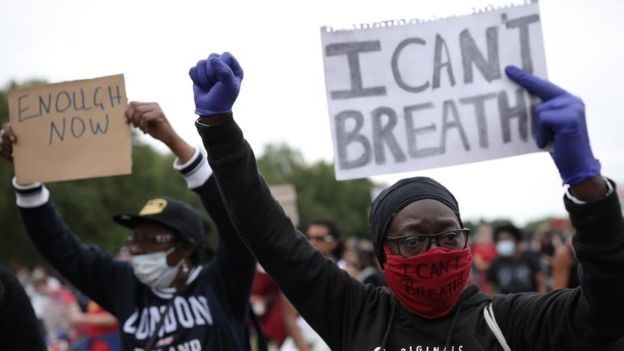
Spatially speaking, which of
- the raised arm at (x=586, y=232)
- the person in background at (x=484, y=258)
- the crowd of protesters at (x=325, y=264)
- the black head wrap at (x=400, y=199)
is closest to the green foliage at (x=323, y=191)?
the person in background at (x=484, y=258)

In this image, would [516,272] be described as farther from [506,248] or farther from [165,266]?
[165,266]

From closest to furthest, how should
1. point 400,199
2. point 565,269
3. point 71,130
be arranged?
1. point 400,199
2. point 71,130
3. point 565,269

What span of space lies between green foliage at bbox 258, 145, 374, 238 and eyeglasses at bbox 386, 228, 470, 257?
277 ft

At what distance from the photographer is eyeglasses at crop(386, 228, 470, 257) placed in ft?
8.59

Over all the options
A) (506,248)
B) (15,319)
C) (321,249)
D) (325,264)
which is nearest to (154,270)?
(15,319)

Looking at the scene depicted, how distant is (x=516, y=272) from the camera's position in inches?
387

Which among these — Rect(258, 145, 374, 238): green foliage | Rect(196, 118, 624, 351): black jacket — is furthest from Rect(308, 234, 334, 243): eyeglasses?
Rect(258, 145, 374, 238): green foliage

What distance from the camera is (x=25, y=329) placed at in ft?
10.6

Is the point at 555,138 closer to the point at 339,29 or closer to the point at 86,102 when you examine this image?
the point at 339,29

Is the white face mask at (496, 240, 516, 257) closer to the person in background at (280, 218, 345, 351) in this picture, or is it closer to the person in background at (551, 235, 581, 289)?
the person in background at (551, 235, 581, 289)

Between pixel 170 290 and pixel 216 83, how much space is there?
1791 mm

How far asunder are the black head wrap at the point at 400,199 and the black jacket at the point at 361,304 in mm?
196

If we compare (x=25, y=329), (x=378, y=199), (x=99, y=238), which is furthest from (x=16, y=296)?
(x=99, y=238)

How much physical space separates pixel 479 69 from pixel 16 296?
80.7 inches
